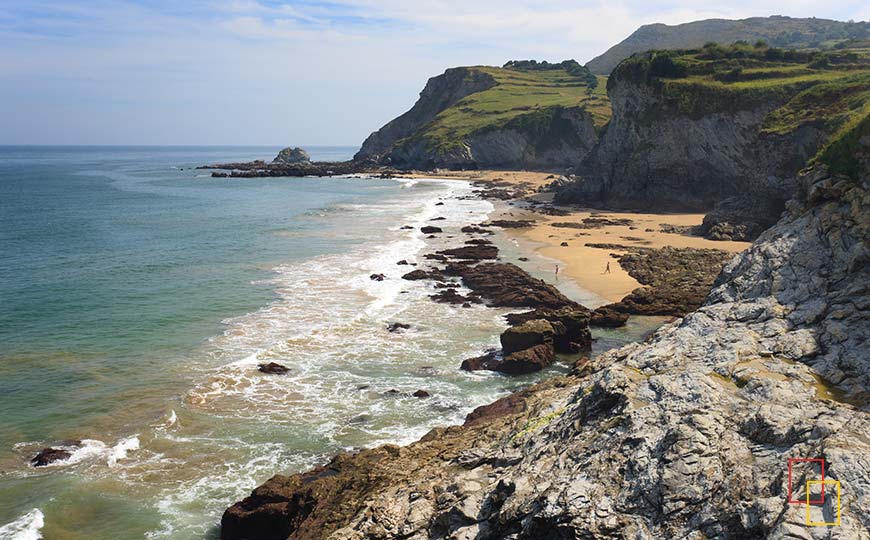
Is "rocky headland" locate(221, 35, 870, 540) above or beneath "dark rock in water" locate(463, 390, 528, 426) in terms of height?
above

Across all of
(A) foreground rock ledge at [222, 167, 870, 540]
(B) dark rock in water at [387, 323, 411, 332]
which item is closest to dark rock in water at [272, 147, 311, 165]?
(B) dark rock in water at [387, 323, 411, 332]

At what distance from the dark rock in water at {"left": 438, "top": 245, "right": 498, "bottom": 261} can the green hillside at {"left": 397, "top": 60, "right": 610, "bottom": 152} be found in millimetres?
82226

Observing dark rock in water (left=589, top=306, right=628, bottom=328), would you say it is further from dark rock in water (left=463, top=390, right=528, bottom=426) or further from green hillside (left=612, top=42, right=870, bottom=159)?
green hillside (left=612, top=42, right=870, bottom=159)

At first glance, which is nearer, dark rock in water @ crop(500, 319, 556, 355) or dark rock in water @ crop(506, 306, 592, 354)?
dark rock in water @ crop(500, 319, 556, 355)

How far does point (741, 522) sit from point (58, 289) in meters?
38.4

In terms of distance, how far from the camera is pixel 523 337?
25.1 m

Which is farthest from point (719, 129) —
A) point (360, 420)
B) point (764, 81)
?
point (360, 420)

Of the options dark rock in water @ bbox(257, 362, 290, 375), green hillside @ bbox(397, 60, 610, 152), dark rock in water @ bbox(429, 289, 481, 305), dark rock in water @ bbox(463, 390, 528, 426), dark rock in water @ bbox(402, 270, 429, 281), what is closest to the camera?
dark rock in water @ bbox(463, 390, 528, 426)

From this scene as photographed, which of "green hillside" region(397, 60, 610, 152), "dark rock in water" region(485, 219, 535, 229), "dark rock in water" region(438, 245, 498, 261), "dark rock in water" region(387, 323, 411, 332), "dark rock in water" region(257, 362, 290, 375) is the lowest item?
"dark rock in water" region(257, 362, 290, 375)

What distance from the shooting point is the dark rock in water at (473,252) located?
4494 centimetres

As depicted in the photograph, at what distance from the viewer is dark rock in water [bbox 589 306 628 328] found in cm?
2959

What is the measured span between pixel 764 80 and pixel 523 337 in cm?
5640

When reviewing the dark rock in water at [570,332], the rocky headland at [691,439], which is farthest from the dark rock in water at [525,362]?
the rocky headland at [691,439]

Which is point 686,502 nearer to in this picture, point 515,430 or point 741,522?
point 741,522
